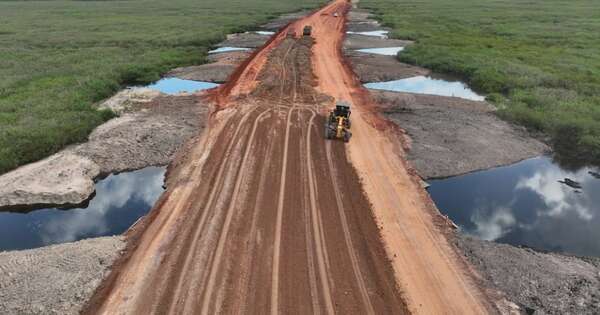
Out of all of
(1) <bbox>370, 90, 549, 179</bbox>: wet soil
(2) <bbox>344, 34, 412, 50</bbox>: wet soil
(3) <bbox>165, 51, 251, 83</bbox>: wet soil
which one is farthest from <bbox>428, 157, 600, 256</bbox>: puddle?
(2) <bbox>344, 34, 412, 50</bbox>: wet soil

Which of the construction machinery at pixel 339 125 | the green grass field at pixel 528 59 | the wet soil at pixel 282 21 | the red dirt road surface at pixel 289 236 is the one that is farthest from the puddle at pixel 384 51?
the construction machinery at pixel 339 125

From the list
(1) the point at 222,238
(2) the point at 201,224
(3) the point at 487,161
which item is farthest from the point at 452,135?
(2) the point at 201,224

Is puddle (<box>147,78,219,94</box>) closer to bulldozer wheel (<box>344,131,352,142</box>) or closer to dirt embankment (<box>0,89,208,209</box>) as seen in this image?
dirt embankment (<box>0,89,208,209</box>)

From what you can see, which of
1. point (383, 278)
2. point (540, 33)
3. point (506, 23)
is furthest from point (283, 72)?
point (506, 23)

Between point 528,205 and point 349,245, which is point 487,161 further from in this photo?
point 349,245

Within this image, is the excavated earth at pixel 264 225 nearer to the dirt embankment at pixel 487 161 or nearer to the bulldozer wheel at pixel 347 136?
the dirt embankment at pixel 487 161
